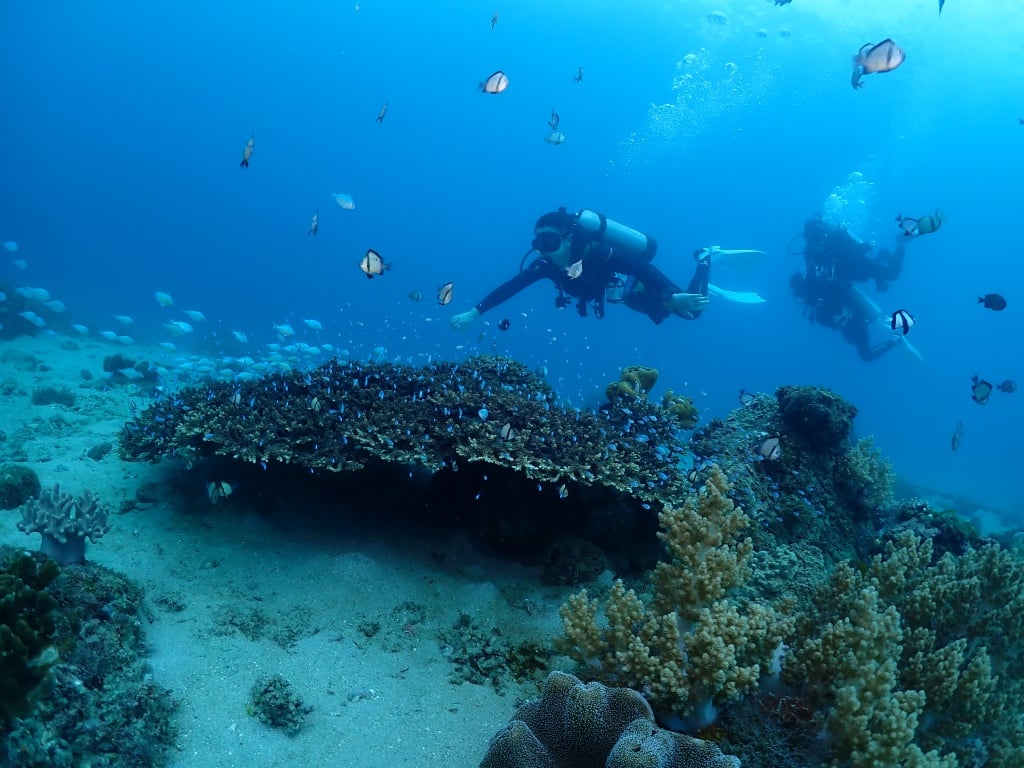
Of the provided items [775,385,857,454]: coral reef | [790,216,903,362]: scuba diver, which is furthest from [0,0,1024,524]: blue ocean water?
[775,385,857,454]: coral reef

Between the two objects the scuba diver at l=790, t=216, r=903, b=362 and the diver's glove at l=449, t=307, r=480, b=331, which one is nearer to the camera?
the diver's glove at l=449, t=307, r=480, b=331

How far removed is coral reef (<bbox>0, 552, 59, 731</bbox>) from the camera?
2959mm

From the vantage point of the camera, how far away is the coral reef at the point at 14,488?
705 cm

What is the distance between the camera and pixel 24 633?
3082mm

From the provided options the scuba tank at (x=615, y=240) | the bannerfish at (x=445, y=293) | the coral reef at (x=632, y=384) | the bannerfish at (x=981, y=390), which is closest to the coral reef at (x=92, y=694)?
the bannerfish at (x=445, y=293)

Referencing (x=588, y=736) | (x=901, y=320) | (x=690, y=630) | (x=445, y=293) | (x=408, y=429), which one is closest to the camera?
(x=588, y=736)

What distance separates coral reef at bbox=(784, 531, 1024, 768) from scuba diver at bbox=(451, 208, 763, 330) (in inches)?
368

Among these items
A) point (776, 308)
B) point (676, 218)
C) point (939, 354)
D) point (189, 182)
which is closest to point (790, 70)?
point (676, 218)

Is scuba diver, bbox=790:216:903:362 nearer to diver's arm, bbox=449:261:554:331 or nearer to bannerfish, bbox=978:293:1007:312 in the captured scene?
bannerfish, bbox=978:293:1007:312

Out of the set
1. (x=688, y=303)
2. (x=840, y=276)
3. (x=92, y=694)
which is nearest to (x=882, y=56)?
(x=688, y=303)

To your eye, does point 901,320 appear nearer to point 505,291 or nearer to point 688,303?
point 688,303

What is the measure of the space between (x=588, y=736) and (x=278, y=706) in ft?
8.38

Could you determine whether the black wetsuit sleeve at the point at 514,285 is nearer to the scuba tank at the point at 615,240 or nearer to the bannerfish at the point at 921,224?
the scuba tank at the point at 615,240

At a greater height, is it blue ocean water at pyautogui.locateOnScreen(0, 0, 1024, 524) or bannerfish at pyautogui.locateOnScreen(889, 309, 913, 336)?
blue ocean water at pyautogui.locateOnScreen(0, 0, 1024, 524)
